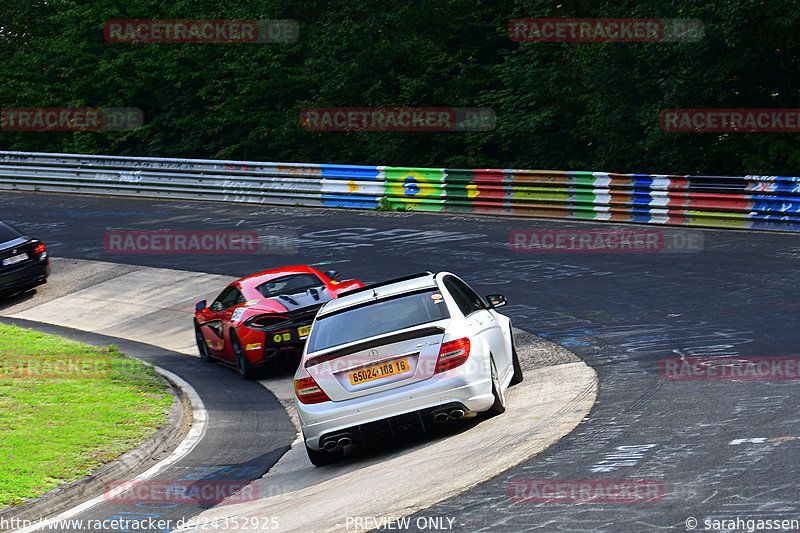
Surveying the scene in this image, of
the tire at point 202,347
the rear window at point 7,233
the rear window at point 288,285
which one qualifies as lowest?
the tire at point 202,347

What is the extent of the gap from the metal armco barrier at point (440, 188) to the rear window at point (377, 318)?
11.9m

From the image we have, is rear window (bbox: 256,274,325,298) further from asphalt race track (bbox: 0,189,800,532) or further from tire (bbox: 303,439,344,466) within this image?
tire (bbox: 303,439,344,466)

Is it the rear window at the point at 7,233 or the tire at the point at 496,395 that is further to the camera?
the rear window at the point at 7,233

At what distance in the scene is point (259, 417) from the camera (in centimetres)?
1149

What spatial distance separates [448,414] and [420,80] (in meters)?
23.5

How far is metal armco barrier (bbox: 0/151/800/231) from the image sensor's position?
64.6 feet

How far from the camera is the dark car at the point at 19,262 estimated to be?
2061 centimetres

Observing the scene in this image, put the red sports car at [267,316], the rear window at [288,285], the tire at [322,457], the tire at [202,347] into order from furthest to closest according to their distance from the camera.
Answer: the tire at [202,347] → the rear window at [288,285] → the red sports car at [267,316] → the tire at [322,457]

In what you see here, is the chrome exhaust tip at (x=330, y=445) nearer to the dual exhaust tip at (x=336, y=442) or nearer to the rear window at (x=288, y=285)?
the dual exhaust tip at (x=336, y=442)

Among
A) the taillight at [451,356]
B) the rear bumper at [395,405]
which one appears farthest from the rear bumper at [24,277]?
the taillight at [451,356]

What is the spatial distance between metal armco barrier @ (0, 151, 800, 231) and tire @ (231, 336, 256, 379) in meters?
10.7

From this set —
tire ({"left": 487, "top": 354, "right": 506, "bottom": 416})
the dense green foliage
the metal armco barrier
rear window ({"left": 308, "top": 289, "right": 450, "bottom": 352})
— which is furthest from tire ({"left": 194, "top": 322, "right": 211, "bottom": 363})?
the dense green foliage

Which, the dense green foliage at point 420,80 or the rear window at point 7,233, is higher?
the dense green foliage at point 420,80

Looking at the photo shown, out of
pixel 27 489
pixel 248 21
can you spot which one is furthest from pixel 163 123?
pixel 27 489
